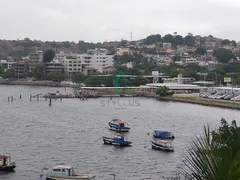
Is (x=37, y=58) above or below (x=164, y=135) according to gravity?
above

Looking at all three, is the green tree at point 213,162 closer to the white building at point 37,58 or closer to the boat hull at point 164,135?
the boat hull at point 164,135

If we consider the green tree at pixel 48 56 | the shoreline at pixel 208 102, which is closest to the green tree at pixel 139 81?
the shoreline at pixel 208 102

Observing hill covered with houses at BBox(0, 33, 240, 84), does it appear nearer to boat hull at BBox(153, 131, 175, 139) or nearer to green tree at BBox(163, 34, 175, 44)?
green tree at BBox(163, 34, 175, 44)

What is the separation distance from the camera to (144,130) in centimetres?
1071

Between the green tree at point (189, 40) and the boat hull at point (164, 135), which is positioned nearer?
the boat hull at point (164, 135)

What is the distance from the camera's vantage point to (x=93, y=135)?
980 centimetres

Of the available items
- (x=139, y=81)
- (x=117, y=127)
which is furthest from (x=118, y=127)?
(x=139, y=81)

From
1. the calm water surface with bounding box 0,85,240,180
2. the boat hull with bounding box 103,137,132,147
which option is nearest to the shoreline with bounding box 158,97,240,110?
the calm water surface with bounding box 0,85,240,180

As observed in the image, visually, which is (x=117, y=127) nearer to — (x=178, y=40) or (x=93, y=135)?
(x=93, y=135)

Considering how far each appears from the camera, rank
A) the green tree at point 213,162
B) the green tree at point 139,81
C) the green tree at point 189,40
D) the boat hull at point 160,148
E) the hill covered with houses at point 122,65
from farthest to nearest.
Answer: the green tree at point 189,40 → the hill covered with houses at point 122,65 → the green tree at point 139,81 → the boat hull at point 160,148 → the green tree at point 213,162

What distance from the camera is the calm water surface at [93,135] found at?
22.3ft

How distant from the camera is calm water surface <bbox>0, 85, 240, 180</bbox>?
22.3 feet

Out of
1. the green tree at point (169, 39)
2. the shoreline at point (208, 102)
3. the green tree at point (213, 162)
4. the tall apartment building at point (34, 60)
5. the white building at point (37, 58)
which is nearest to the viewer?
the green tree at point (213, 162)

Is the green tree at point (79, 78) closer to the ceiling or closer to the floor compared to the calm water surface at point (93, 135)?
closer to the ceiling
